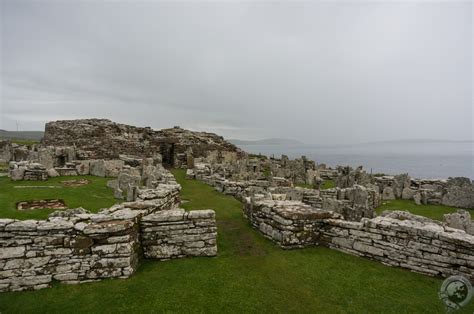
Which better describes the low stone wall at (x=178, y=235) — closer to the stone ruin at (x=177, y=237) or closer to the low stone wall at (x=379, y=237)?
the stone ruin at (x=177, y=237)

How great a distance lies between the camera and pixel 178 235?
23.4 feet

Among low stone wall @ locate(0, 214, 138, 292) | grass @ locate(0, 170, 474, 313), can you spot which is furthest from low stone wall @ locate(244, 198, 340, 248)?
low stone wall @ locate(0, 214, 138, 292)

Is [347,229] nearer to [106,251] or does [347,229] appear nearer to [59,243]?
[106,251]

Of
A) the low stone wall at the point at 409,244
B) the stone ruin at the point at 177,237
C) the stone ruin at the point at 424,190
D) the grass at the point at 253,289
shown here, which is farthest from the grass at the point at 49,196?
the stone ruin at the point at 424,190

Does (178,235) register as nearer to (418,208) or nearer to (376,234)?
(376,234)

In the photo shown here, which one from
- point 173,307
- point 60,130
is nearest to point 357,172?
point 173,307

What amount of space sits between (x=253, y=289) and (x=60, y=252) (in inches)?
172

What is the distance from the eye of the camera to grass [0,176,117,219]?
954 cm

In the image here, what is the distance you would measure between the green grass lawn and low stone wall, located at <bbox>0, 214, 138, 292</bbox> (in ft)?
44.2

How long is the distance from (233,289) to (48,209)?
833 cm

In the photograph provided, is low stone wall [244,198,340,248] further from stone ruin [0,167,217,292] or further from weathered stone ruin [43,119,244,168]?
weathered stone ruin [43,119,244,168]

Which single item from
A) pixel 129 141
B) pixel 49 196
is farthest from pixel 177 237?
pixel 129 141

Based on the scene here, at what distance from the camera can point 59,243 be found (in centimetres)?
600

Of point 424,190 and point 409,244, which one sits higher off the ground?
point 409,244
